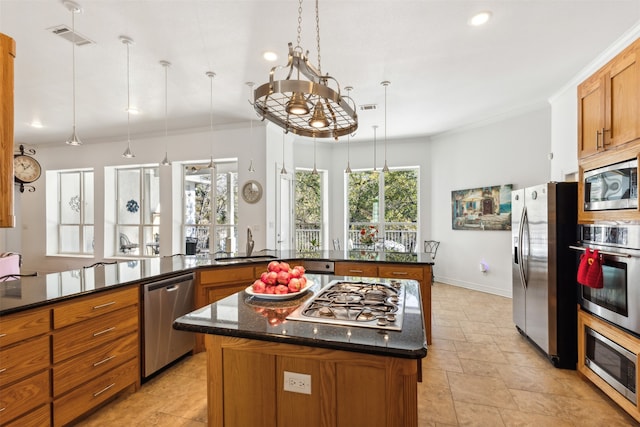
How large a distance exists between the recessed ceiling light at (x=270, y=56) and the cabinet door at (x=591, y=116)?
2.71m

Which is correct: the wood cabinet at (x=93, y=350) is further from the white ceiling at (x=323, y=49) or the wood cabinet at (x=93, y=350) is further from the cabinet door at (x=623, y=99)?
the cabinet door at (x=623, y=99)

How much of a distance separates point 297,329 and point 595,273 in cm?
226

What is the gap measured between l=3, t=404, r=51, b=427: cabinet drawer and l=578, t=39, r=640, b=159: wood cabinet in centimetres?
386

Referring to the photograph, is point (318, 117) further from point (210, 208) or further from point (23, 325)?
point (210, 208)

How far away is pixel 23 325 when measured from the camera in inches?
64.5

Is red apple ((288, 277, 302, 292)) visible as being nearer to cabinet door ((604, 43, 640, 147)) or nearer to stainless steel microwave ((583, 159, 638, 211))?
stainless steel microwave ((583, 159, 638, 211))

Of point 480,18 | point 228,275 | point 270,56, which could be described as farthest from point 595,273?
point 270,56

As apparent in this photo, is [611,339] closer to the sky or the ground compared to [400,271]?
closer to the ground

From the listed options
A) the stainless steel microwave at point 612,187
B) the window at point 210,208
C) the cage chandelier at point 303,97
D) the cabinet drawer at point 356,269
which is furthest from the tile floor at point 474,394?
the window at point 210,208

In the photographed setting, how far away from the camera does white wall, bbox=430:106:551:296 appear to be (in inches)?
190

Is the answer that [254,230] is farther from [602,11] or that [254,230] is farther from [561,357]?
[602,11]

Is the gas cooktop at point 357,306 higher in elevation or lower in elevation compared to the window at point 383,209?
lower

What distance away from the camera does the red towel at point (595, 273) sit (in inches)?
86.7

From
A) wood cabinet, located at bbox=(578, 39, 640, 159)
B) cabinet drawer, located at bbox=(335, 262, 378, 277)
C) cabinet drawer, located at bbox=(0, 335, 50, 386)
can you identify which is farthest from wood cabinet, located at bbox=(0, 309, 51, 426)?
wood cabinet, located at bbox=(578, 39, 640, 159)
